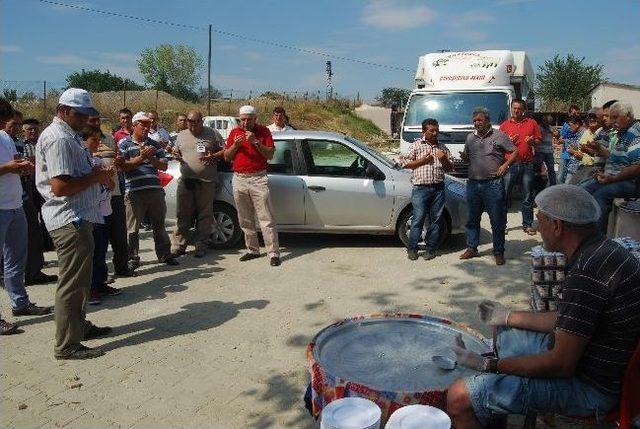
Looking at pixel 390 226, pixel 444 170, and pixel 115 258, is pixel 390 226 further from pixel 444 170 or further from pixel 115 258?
pixel 115 258

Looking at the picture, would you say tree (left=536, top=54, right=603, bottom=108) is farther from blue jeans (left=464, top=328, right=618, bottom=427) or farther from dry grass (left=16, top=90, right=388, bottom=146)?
blue jeans (left=464, top=328, right=618, bottom=427)

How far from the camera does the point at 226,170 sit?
7.42 metres

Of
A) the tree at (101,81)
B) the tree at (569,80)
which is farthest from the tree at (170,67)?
the tree at (569,80)

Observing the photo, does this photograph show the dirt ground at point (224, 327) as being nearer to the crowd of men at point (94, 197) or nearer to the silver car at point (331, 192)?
the crowd of men at point (94, 197)

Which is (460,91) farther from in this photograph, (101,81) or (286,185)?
(101,81)

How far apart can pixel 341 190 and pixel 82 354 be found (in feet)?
13.0

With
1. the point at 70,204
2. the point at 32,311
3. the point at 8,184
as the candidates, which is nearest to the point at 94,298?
the point at 32,311

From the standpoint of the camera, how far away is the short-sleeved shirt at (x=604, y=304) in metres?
2.18

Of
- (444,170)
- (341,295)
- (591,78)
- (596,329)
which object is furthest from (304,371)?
(591,78)

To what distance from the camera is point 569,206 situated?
2.36 m

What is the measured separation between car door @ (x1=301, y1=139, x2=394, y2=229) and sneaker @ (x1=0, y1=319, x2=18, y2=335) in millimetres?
3800

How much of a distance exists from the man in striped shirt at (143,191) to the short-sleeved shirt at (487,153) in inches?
153

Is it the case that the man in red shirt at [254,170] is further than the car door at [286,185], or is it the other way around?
the car door at [286,185]

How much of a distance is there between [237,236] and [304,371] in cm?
372
